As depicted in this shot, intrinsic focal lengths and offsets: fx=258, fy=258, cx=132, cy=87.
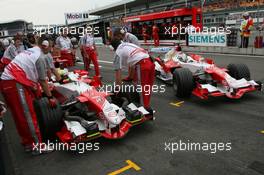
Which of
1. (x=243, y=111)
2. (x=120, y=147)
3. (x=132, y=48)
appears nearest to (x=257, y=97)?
(x=243, y=111)

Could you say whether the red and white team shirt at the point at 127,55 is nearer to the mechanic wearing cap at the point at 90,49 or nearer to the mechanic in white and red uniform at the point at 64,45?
the mechanic wearing cap at the point at 90,49

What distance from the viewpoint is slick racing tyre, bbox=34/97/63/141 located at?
4066 mm

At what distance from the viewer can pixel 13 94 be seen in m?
3.78

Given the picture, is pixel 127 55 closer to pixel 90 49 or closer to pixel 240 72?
pixel 240 72

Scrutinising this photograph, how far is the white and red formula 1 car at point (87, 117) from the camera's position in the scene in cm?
389

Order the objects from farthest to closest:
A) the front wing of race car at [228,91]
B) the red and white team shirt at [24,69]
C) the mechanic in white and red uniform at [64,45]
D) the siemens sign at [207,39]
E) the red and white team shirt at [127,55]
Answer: the siemens sign at [207,39]
the mechanic in white and red uniform at [64,45]
the front wing of race car at [228,91]
the red and white team shirt at [127,55]
the red and white team shirt at [24,69]

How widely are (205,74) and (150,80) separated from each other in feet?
6.62

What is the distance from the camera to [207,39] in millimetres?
14961

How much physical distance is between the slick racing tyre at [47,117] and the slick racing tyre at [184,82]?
9.22 ft

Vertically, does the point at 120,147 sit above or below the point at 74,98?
below

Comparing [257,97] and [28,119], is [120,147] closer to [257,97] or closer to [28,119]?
[28,119]

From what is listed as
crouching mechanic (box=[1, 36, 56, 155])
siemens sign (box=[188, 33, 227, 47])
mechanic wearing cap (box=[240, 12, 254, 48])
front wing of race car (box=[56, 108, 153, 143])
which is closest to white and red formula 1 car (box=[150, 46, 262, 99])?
front wing of race car (box=[56, 108, 153, 143])

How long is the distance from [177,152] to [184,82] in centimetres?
232

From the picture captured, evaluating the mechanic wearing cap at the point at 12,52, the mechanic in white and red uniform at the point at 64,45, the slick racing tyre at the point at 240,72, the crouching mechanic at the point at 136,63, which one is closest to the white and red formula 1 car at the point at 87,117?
the crouching mechanic at the point at 136,63
